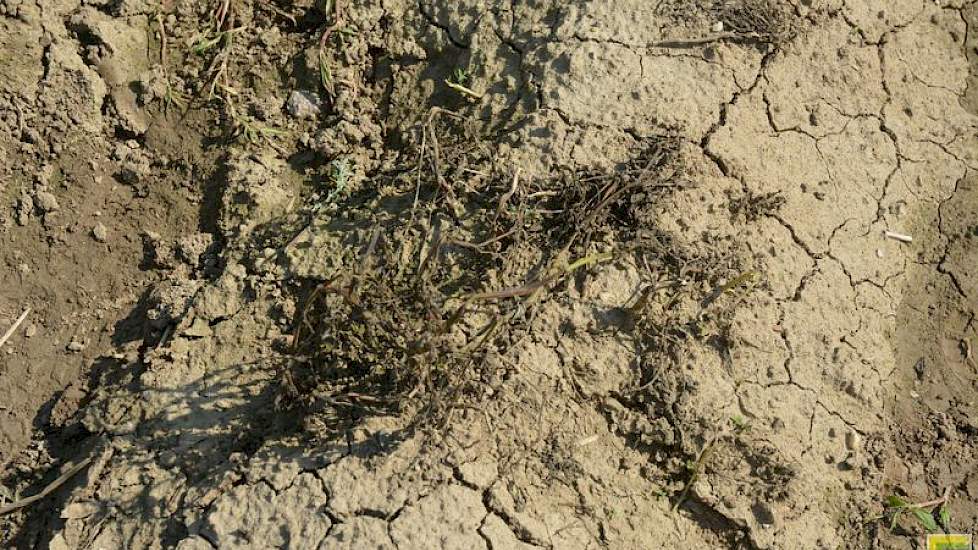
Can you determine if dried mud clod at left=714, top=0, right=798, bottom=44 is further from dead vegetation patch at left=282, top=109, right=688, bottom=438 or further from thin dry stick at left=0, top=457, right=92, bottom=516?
thin dry stick at left=0, top=457, right=92, bottom=516

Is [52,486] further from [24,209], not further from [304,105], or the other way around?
[304,105]

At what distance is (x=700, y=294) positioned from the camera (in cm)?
303

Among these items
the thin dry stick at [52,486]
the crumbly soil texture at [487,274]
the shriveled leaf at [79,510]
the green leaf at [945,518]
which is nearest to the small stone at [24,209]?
the crumbly soil texture at [487,274]

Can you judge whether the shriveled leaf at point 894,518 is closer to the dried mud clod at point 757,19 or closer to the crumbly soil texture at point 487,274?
the crumbly soil texture at point 487,274

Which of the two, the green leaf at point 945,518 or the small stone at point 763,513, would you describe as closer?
Result: the small stone at point 763,513

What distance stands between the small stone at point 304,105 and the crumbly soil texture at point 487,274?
15 mm

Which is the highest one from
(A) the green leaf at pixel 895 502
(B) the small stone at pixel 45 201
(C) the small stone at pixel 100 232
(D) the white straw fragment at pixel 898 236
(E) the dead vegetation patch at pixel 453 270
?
(D) the white straw fragment at pixel 898 236

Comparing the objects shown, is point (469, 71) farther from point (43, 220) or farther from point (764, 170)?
point (43, 220)

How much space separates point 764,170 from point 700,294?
0.64 m

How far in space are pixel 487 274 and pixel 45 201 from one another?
1951mm

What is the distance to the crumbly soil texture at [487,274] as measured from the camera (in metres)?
2.77

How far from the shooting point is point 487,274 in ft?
9.56

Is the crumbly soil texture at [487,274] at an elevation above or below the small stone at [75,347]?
above

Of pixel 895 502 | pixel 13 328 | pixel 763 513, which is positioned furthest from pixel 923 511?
pixel 13 328
